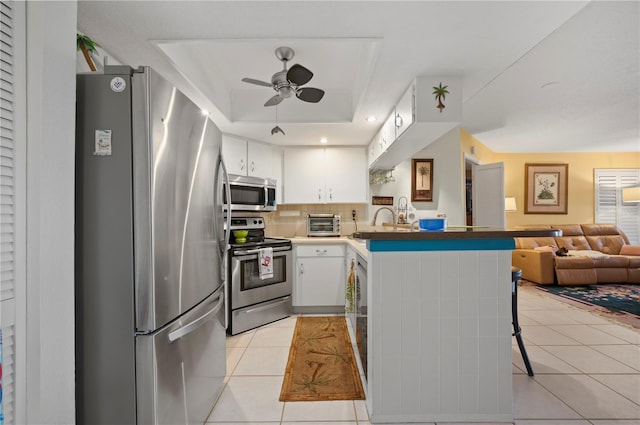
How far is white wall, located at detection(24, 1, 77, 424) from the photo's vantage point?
1000mm

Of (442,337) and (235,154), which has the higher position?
Answer: (235,154)

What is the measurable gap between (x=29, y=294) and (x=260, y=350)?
6.18 feet

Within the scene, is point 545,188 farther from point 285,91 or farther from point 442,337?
point 285,91

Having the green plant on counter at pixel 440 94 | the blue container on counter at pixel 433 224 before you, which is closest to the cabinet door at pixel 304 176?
the green plant on counter at pixel 440 94

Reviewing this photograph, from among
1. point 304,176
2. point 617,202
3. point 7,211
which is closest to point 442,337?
point 7,211

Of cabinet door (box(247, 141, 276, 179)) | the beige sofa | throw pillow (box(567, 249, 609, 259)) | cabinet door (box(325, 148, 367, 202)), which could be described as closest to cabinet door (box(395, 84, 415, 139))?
cabinet door (box(325, 148, 367, 202))

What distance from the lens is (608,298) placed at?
13.1 ft

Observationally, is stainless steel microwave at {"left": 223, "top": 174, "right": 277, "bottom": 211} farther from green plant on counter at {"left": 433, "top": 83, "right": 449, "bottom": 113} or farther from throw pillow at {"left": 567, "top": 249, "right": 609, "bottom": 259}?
throw pillow at {"left": 567, "top": 249, "right": 609, "bottom": 259}

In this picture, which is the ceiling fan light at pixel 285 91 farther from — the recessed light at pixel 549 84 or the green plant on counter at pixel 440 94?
the recessed light at pixel 549 84

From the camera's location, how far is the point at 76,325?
3.90 ft

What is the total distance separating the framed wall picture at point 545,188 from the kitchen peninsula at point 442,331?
571cm

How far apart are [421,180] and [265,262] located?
267cm

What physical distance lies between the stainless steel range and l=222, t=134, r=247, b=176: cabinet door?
60cm

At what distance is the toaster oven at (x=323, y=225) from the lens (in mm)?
3900
